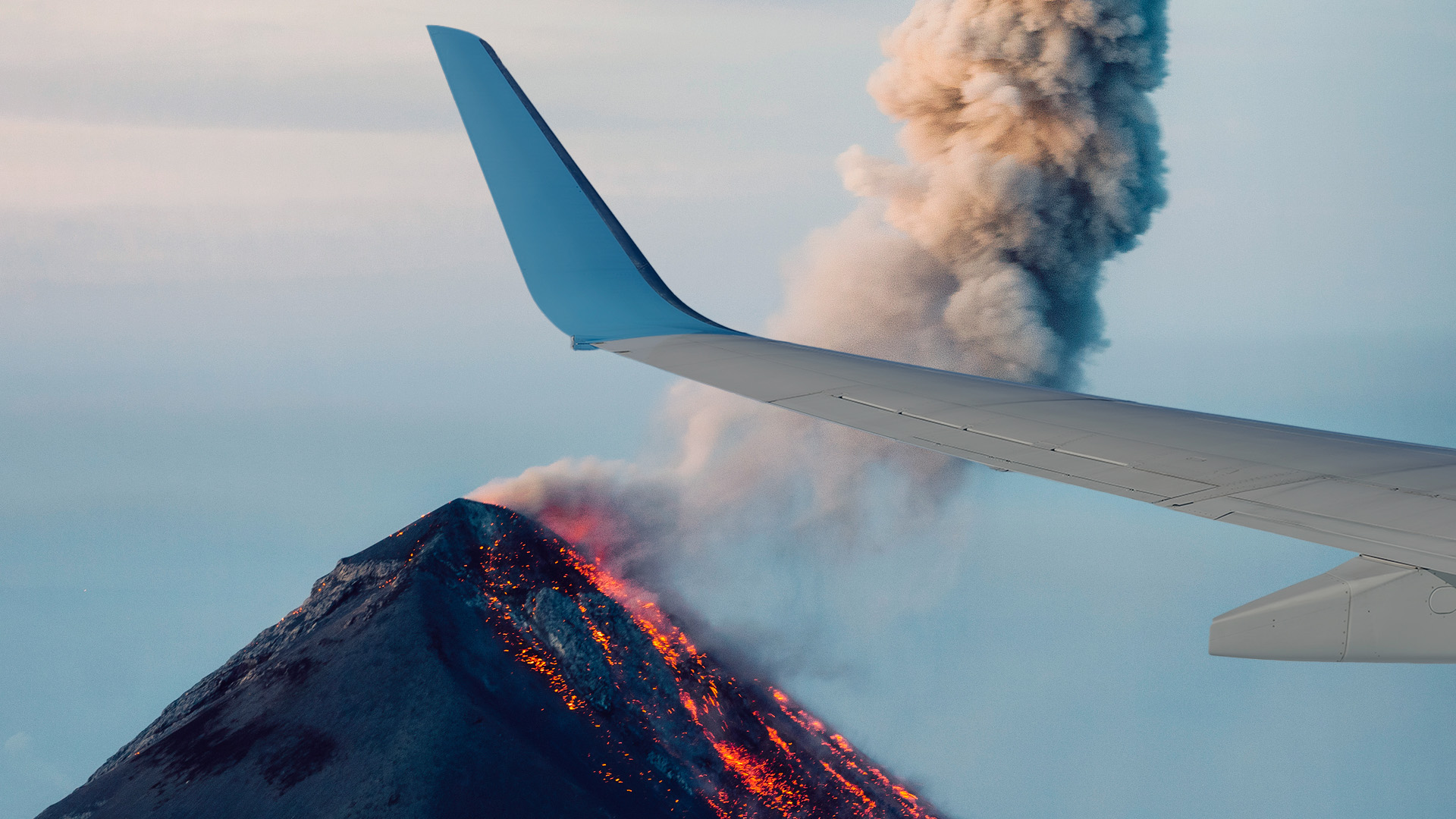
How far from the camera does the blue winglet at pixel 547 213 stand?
27.0 feet

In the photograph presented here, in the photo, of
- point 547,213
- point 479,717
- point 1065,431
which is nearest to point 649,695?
point 479,717

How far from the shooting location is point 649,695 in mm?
20953

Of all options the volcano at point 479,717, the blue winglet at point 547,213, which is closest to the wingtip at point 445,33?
the blue winglet at point 547,213

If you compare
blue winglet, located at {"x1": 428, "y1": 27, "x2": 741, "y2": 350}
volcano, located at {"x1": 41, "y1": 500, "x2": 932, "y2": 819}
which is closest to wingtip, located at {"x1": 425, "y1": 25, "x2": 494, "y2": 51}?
blue winglet, located at {"x1": 428, "y1": 27, "x2": 741, "y2": 350}

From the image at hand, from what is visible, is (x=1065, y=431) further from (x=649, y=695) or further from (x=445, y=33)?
(x=649, y=695)

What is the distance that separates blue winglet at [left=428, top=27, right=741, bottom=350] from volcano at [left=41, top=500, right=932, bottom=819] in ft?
35.5

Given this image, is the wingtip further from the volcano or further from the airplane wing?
the volcano

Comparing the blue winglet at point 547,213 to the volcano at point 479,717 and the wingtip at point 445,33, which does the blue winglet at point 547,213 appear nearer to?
the wingtip at point 445,33

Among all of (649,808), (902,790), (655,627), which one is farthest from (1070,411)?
(902,790)

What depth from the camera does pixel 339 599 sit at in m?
20.9

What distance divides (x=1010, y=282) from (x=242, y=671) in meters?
23.7

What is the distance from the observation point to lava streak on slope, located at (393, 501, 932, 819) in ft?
65.3

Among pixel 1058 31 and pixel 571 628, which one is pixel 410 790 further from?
pixel 1058 31

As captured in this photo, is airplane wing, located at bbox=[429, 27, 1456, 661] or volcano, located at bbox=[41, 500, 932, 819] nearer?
airplane wing, located at bbox=[429, 27, 1456, 661]
